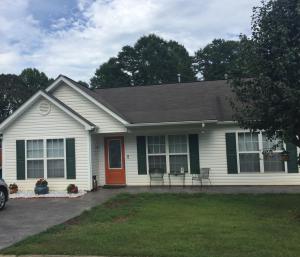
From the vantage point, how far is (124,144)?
16844 mm

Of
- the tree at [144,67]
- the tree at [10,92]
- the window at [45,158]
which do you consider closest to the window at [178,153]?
the window at [45,158]

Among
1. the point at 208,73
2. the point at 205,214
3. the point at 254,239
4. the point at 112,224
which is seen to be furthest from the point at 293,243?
the point at 208,73

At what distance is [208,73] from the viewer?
5641 centimetres

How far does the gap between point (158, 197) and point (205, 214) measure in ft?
11.5

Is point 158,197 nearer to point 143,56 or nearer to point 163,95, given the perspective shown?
point 163,95

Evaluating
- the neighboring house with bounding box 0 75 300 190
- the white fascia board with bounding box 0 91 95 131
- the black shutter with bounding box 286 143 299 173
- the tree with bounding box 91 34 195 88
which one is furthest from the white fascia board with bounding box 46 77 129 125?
the tree with bounding box 91 34 195 88

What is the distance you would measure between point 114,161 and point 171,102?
142 inches

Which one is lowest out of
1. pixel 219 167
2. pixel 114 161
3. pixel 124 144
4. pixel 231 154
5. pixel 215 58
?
pixel 219 167

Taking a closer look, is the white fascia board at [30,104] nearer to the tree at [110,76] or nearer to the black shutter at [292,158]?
the black shutter at [292,158]

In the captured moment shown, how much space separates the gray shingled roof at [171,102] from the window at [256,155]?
111 centimetres

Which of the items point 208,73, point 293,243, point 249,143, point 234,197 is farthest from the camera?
point 208,73

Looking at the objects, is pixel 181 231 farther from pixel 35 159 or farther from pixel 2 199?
pixel 35 159

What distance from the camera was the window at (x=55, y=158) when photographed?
15852 millimetres

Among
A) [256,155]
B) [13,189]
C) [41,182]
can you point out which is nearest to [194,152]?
[256,155]
